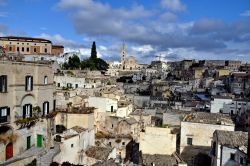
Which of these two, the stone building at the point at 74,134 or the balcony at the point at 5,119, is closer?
the balcony at the point at 5,119

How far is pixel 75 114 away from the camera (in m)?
35.8

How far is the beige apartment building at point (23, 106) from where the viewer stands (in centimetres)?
2853

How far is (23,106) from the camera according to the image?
30969 millimetres

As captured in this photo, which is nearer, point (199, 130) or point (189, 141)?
point (199, 130)

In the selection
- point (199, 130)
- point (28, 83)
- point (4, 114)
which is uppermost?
point (28, 83)

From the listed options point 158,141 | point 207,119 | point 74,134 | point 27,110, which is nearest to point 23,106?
point 27,110

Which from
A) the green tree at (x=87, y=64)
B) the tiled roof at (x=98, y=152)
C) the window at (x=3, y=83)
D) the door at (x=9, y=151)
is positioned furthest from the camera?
the green tree at (x=87, y=64)

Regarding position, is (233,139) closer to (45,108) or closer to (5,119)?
(45,108)

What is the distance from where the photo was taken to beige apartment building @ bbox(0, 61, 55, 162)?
93.6 ft

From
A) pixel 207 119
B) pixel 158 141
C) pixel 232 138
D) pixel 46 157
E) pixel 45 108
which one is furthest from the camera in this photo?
pixel 207 119

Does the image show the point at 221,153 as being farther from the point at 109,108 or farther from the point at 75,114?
the point at 109,108

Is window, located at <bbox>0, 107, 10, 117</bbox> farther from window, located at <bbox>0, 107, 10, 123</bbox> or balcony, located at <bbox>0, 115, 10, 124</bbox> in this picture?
balcony, located at <bbox>0, 115, 10, 124</bbox>

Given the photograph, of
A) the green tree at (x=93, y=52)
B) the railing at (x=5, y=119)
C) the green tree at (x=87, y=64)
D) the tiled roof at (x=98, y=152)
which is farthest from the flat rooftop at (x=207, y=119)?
the green tree at (x=93, y=52)

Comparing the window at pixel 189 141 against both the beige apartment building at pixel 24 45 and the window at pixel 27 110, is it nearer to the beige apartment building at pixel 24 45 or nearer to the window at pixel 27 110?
the window at pixel 27 110
